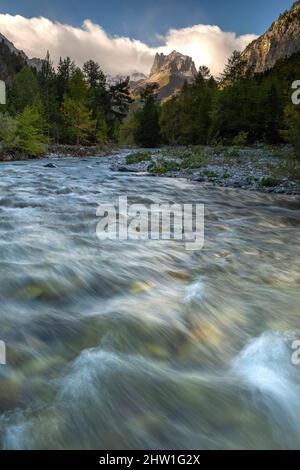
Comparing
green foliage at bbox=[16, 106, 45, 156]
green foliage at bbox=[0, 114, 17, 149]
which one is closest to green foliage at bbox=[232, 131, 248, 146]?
green foliage at bbox=[16, 106, 45, 156]

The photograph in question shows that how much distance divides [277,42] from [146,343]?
191 meters

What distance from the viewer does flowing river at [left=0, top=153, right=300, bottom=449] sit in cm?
212

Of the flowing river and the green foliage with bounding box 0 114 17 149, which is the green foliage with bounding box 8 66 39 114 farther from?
the flowing river

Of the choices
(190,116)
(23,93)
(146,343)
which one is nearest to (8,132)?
(23,93)

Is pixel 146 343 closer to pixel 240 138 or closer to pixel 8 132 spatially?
pixel 8 132

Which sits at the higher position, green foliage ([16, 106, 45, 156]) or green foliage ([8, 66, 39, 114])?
green foliage ([8, 66, 39, 114])

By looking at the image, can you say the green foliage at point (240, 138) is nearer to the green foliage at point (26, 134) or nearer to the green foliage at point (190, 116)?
the green foliage at point (190, 116)

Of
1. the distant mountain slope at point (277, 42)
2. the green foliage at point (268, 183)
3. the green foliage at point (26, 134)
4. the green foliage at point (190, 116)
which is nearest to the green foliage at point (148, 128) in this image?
the green foliage at point (190, 116)

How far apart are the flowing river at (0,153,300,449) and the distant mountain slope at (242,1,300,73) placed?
6243 inches

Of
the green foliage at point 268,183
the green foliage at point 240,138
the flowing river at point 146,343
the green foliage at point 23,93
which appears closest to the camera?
the flowing river at point 146,343

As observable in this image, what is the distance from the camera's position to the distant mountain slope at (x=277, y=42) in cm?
15000

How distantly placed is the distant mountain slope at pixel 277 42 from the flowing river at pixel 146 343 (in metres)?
159
